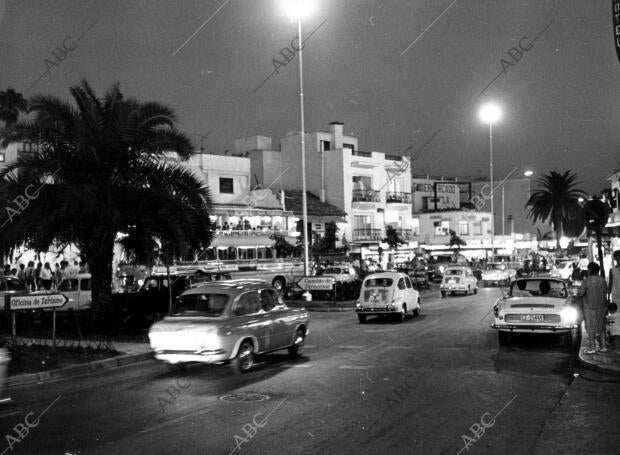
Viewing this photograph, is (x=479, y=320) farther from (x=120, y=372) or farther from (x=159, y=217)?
(x=120, y=372)

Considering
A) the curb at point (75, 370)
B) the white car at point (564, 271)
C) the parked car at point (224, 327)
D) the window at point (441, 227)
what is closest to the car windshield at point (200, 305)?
the parked car at point (224, 327)

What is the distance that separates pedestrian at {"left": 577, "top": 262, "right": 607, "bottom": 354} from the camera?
12930 millimetres

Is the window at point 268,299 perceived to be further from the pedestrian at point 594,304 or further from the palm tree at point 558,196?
the palm tree at point 558,196

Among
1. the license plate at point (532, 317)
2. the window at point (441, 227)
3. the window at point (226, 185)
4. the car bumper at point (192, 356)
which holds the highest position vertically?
the window at point (226, 185)

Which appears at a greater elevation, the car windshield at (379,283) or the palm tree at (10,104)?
the palm tree at (10,104)

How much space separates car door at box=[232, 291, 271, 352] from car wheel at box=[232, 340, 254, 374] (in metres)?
0.18

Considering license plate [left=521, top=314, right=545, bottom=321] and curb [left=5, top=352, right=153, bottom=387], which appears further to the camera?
license plate [left=521, top=314, right=545, bottom=321]

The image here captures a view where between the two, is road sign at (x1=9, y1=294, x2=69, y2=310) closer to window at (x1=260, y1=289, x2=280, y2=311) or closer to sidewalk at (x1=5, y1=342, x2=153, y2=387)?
sidewalk at (x1=5, y1=342, x2=153, y2=387)

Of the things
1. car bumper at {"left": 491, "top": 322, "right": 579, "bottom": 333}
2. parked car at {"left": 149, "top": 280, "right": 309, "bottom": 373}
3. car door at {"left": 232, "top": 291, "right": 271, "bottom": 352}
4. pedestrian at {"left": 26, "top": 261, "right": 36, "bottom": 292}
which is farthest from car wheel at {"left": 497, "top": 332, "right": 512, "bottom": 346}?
pedestrian at {"left": 26, "top": 261, "right": 36, "bottom": 292}

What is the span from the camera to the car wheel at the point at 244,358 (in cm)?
1220

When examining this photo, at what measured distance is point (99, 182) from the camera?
61.7 feet

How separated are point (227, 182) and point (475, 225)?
42.6 m

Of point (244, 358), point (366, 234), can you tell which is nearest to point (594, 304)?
point (244, 358)

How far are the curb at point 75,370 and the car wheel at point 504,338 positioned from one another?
324 inches
